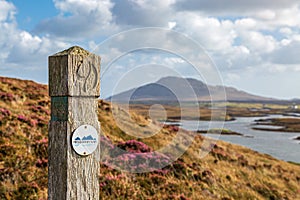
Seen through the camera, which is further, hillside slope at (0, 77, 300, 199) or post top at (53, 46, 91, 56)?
hillside slope at (0, 77, 300, 199)

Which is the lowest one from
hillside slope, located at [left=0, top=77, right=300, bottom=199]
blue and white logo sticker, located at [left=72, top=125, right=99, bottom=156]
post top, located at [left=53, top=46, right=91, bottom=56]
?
hillside slope, located at [left=0, top=77, right=300, bottom=199]

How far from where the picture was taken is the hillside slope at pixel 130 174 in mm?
8750

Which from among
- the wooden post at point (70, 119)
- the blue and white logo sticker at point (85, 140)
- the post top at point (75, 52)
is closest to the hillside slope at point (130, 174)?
the wooden post at point (70, 119)

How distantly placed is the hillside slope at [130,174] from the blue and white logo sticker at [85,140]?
17.0 ft

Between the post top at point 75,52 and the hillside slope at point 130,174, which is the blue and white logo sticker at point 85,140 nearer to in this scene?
the post top at point 75,52

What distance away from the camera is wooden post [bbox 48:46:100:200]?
2.99 metres

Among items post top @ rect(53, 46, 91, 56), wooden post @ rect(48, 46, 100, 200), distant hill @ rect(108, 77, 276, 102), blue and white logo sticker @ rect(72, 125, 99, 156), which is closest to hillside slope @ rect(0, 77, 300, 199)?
distant hill @ rect(108, 77, 276, 102)

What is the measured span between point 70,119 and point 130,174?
7690 mm

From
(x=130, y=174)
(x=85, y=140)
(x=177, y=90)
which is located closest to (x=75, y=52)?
(x=85, y=140)

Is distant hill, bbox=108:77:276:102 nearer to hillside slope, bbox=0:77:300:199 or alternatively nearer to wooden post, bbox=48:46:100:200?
hillside slope, bbox=0:77:300:199

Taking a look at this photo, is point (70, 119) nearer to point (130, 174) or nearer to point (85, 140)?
point (85, 140)

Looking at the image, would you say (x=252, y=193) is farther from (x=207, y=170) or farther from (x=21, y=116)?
(x=21, y=116)

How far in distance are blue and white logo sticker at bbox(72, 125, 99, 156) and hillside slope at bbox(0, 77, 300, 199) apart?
17.0ft

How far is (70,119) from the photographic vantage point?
3020mm
